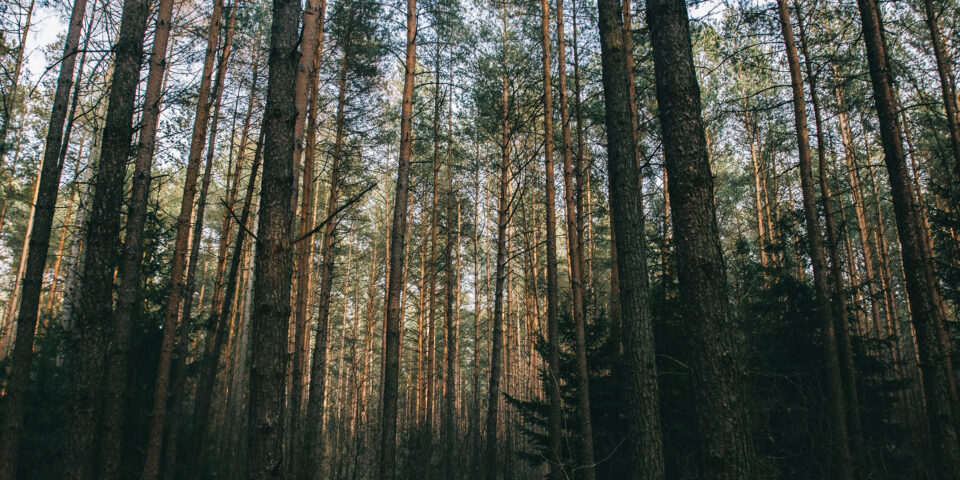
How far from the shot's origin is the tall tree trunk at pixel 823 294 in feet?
18.8

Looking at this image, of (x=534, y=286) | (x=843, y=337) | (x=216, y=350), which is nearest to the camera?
(x=216, y=350)

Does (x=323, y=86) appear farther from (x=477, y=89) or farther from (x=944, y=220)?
(x=944, y=220)

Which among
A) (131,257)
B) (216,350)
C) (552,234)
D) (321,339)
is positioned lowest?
(216,350)

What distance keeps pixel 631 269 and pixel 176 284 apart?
19.0ft

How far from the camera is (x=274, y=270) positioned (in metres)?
2.87

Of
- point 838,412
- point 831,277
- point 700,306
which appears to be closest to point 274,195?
point 700,306

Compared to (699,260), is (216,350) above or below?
below

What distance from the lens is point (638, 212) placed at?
454cm

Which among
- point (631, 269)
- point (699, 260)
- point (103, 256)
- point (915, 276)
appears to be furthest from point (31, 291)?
point (915, 276)

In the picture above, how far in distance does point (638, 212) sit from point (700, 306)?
5.68 feet

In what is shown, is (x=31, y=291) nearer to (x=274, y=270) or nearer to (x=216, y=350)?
(x=216, y=350)

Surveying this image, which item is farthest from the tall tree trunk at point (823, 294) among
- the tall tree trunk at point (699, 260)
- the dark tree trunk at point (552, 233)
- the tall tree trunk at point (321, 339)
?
the tall tree trunk at point (321, 339)

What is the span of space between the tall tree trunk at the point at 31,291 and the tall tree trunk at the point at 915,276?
9400 millimetres

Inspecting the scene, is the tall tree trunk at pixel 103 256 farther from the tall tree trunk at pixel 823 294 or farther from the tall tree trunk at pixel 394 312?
the tall tree trunk at pixel 823 294
